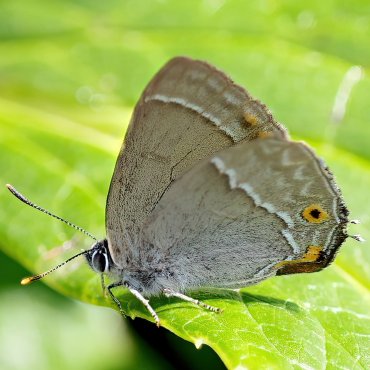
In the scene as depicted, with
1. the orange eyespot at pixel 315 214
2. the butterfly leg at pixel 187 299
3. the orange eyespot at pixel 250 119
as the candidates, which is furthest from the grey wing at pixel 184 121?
the butterfly leg at pixel 187 299

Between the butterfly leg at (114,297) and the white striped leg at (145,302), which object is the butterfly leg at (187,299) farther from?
the butterfly leg at (114,297)

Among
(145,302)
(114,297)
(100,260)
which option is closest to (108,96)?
(100,260)

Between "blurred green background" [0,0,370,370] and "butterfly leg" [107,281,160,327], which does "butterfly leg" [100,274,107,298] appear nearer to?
"butterfly leg" [107,281,160,327]

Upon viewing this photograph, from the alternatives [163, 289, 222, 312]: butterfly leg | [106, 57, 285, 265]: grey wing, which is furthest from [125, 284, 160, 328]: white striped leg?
[106, 57, 285, 265]: grey wing

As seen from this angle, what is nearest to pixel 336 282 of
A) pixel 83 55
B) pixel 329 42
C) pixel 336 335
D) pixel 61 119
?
pixel 336 335

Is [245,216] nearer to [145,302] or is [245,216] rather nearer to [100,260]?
[145,302]

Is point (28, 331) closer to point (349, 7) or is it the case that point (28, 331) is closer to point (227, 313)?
point (227, 313)
